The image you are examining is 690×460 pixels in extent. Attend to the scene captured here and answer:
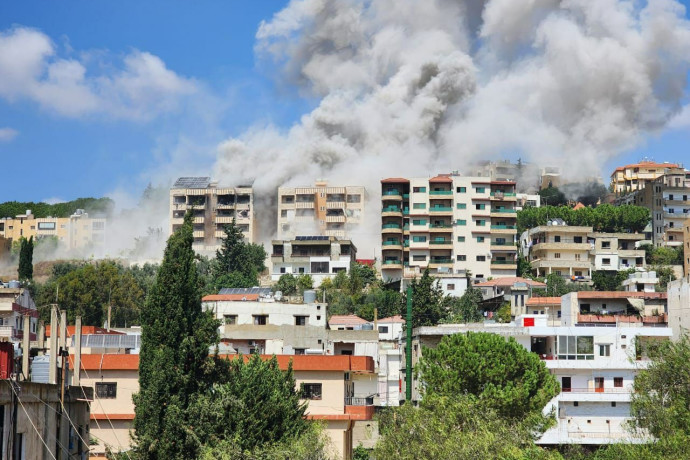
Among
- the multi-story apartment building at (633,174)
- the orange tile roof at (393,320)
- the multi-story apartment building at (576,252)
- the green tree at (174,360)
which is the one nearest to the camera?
the green tree at (174,360)

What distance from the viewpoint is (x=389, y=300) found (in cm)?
9606

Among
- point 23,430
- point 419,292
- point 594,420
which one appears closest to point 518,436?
point 594,420

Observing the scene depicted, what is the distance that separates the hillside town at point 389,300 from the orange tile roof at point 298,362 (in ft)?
0.26

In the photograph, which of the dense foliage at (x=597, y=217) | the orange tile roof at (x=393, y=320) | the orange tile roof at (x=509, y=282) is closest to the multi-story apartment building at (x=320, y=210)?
the dense foliage at (x=597, y=217)

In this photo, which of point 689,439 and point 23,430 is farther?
point 689,439

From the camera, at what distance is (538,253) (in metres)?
117

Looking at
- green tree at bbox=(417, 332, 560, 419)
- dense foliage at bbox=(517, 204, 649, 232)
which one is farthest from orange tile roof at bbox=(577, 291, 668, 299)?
dense foliage at bbox=(517, 204, 649, 232)

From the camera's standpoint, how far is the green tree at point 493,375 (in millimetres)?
50344

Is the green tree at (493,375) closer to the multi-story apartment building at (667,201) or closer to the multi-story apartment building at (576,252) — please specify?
the multi-story apartment building at (576,252)

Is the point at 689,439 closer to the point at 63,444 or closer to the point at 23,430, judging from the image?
the point at 63,444

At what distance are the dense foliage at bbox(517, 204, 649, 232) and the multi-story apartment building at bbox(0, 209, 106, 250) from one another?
52279 mm

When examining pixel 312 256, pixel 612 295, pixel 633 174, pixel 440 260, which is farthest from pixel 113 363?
pixel 633 174

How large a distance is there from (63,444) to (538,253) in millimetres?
90873

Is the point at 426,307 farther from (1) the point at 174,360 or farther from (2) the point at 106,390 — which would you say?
(1) the point at 174,360
